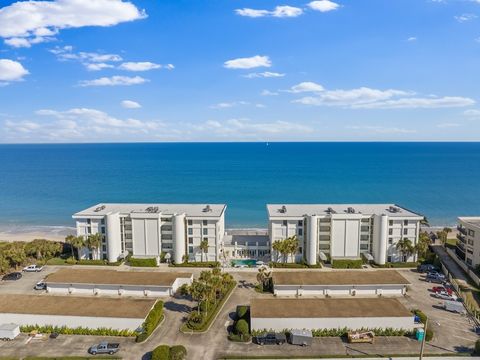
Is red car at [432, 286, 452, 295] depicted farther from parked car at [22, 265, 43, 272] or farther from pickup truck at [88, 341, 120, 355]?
parked car at [22, 265, 43, 272]

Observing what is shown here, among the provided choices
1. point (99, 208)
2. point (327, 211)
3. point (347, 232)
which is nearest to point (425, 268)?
point (347, 232)

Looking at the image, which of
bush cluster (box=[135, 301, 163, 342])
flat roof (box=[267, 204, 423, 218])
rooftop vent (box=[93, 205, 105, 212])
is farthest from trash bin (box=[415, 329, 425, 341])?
rooftop vent (box=[93, 205, 105, 212])

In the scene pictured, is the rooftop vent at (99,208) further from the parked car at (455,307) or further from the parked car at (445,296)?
the parked car at (455,307)

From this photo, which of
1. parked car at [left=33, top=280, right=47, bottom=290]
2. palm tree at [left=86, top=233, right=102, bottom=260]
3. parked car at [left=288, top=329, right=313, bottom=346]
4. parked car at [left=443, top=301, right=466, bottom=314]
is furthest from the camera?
palm tree at [left=86, top=233, right=102, bottom=260]

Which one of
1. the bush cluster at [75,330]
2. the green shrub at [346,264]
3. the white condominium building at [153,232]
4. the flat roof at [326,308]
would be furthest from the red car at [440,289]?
the bush cluster at [75,330]

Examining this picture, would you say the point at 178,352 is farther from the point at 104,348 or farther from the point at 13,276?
Answer: the point at 13,276

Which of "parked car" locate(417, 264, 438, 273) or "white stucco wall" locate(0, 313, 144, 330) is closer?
"white stucco wall" locate(0, 313, 144, 330)
